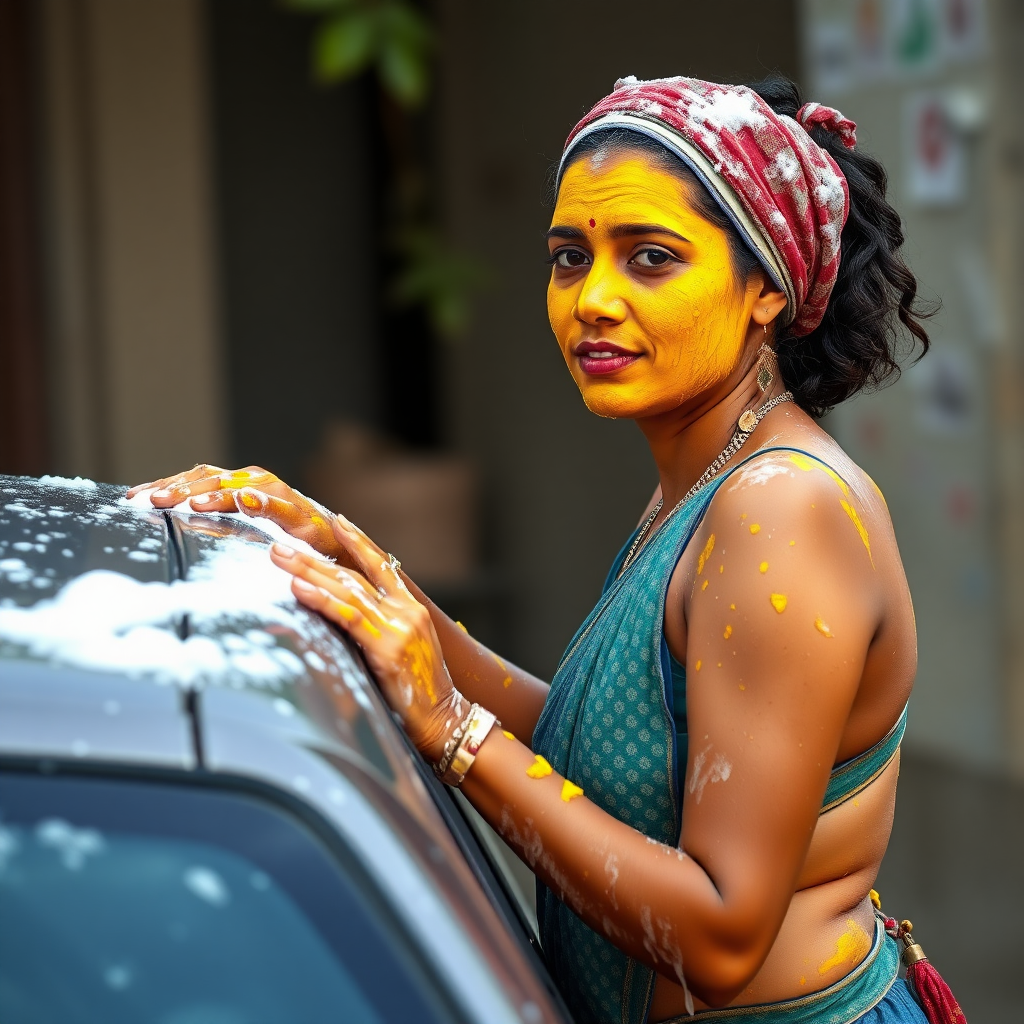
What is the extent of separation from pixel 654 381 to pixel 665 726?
1.27 ft

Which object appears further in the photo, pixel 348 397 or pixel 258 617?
pixel 348 397

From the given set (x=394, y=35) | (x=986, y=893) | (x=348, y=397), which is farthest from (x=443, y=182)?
(x=986, y=893)

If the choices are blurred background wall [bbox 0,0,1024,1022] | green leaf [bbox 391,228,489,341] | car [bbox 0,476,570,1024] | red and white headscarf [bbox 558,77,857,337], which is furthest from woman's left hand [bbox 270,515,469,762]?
green leaf [bbox 391,228,489,341]

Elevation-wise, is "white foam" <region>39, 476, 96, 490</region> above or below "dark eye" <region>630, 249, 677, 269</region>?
below

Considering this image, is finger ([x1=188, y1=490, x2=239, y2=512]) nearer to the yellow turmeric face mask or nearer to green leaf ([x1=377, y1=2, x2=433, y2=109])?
the yellow turmeric face mask

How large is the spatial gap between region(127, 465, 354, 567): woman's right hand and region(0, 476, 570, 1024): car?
544 millimetres

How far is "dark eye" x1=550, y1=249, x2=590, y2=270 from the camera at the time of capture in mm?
1737

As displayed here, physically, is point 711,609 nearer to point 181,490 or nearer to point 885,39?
point 181,490

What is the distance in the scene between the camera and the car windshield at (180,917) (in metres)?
1.05

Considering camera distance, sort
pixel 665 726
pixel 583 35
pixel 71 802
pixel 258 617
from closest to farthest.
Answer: pixel 71 802, pixel 258 617, pixel 665 726, pixel 583 35

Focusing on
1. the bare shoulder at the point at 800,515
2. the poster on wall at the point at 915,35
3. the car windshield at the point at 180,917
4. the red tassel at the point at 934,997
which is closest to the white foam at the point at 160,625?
the car windshield at the point at 180,917

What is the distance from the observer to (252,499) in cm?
175

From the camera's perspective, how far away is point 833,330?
5.97 ft

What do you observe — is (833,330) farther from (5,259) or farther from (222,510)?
(5,259)
